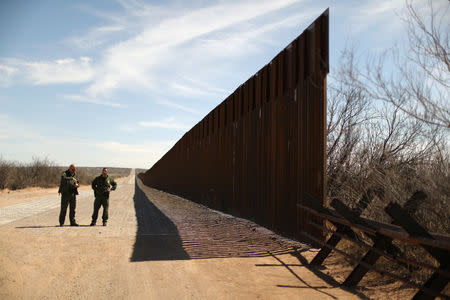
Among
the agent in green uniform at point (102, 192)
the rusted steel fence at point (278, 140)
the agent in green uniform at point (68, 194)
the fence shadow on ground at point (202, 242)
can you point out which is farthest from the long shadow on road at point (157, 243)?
the rusted steel fence at point (278, 140)

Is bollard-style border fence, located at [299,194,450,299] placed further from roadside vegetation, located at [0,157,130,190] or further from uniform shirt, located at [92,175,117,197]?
roadside vegetation, located at [0,157,130,190]

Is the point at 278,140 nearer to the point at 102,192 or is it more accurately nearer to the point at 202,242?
the point at 202,242

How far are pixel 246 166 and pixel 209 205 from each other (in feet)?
19.5

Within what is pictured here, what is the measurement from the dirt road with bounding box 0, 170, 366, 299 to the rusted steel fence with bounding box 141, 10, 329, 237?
3.55ft

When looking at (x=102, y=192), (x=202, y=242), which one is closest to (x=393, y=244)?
(x=202, y=242)

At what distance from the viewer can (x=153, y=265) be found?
21.5ft

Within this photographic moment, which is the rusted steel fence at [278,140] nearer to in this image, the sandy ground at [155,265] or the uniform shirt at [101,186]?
the sandy ground at [155,265]

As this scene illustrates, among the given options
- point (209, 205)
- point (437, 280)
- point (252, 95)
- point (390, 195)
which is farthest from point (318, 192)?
point (209, 205)

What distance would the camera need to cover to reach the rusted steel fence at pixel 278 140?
8.33 m

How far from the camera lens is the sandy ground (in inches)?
205

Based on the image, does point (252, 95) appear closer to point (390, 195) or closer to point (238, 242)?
point (238, 242)

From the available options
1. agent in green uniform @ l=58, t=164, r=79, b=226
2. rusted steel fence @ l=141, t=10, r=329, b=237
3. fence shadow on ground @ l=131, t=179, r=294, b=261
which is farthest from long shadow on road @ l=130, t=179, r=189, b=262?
rusted steel fence @ l=141, t=10, r=329, b=237

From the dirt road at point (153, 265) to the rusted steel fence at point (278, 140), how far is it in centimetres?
108

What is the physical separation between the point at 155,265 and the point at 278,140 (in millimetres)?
5140
